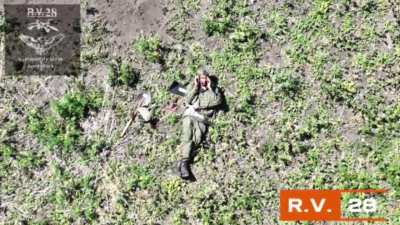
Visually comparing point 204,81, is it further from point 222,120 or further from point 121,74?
point 121,74

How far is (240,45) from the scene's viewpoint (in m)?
6.34

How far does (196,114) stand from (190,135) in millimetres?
253

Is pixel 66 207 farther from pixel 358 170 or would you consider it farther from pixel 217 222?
pixel 358 170

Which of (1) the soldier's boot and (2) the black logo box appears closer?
(1) the soldier's boot

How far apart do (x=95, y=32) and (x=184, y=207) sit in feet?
7.48

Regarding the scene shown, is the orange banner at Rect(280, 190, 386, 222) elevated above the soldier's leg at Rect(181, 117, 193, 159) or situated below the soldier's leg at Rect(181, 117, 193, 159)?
below

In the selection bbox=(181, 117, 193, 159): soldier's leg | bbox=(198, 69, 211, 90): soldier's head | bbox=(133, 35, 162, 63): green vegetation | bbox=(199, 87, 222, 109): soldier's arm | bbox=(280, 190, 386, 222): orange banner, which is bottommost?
bbox=(280, 190, 386, 222): orange banner

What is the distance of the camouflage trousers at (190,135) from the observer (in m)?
6.26

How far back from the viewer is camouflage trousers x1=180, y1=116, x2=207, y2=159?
247 inches

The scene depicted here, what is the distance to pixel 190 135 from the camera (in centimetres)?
627

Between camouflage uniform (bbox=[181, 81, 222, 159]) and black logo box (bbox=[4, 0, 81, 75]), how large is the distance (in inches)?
54.1

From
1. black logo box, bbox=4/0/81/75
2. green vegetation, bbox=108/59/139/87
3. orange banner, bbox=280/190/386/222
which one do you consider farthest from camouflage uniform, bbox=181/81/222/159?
black logo box, bbox=4/0/81/75

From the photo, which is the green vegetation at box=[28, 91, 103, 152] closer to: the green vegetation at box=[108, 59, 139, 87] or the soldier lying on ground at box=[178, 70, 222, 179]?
the green vegetation at box=[108, 59, 139, 87]

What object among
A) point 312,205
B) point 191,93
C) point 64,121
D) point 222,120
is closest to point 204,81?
point 191,93
